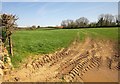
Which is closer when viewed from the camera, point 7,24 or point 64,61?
point 7,24

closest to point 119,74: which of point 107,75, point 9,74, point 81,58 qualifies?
point 107,75

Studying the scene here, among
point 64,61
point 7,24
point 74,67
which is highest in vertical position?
point 7,24

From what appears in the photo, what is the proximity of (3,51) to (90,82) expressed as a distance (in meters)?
8.44

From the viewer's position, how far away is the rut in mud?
1897 cm

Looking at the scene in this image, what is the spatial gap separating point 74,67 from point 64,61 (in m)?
2.22

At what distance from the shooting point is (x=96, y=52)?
26297 millimetres

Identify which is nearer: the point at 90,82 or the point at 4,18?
the point at 90,82

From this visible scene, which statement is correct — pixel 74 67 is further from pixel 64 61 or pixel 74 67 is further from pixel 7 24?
pixel 7 24

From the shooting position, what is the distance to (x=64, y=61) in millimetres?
23344

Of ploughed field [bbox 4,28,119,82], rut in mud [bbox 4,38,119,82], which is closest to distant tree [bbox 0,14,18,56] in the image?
ploughed field [bbox 4,28,119,82]

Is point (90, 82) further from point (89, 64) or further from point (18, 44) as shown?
point (18, 44)

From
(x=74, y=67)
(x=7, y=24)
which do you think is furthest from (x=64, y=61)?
(x=7, y=24)

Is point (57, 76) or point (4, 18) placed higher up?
point (4, 18)

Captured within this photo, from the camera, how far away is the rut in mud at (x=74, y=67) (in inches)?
747
